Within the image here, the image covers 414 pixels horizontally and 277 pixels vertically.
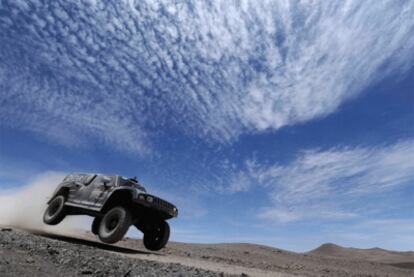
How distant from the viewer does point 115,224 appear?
11.2 meters

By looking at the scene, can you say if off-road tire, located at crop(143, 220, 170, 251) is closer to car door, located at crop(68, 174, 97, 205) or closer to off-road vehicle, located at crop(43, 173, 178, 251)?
off-road vehicle, located at crop(43, 173, 178, 251)

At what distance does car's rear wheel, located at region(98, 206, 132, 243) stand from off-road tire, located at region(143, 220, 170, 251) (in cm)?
207

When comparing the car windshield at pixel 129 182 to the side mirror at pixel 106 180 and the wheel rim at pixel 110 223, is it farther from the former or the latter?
the wheel rim at pixel 110 223

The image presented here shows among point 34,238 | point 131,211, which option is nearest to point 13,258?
point 34,238

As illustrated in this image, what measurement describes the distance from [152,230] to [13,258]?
6222 mm

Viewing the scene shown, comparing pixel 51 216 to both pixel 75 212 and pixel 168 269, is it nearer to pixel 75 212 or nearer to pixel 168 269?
pixel 75 212

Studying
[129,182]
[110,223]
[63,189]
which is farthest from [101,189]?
[63,189]

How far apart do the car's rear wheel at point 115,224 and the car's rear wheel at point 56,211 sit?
8.15 feet

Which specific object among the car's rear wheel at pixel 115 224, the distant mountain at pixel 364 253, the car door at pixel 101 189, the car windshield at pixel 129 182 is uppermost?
the distant mountain at pixel 364 253

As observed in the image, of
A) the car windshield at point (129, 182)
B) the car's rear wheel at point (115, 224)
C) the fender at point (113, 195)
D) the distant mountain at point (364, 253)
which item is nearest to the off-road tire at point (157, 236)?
the car windshield at point (129, 182)

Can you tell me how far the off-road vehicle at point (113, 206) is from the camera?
36.8 feet

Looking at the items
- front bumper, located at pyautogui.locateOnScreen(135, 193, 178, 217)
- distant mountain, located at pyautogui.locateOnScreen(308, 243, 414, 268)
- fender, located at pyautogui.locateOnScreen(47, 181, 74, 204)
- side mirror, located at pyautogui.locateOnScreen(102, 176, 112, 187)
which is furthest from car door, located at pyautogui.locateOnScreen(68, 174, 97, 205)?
distant mountain, located at pyautogui.locateOnScreen(308, 243, 414, 268)

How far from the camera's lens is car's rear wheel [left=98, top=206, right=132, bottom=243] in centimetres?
1080

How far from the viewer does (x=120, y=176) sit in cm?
1251
